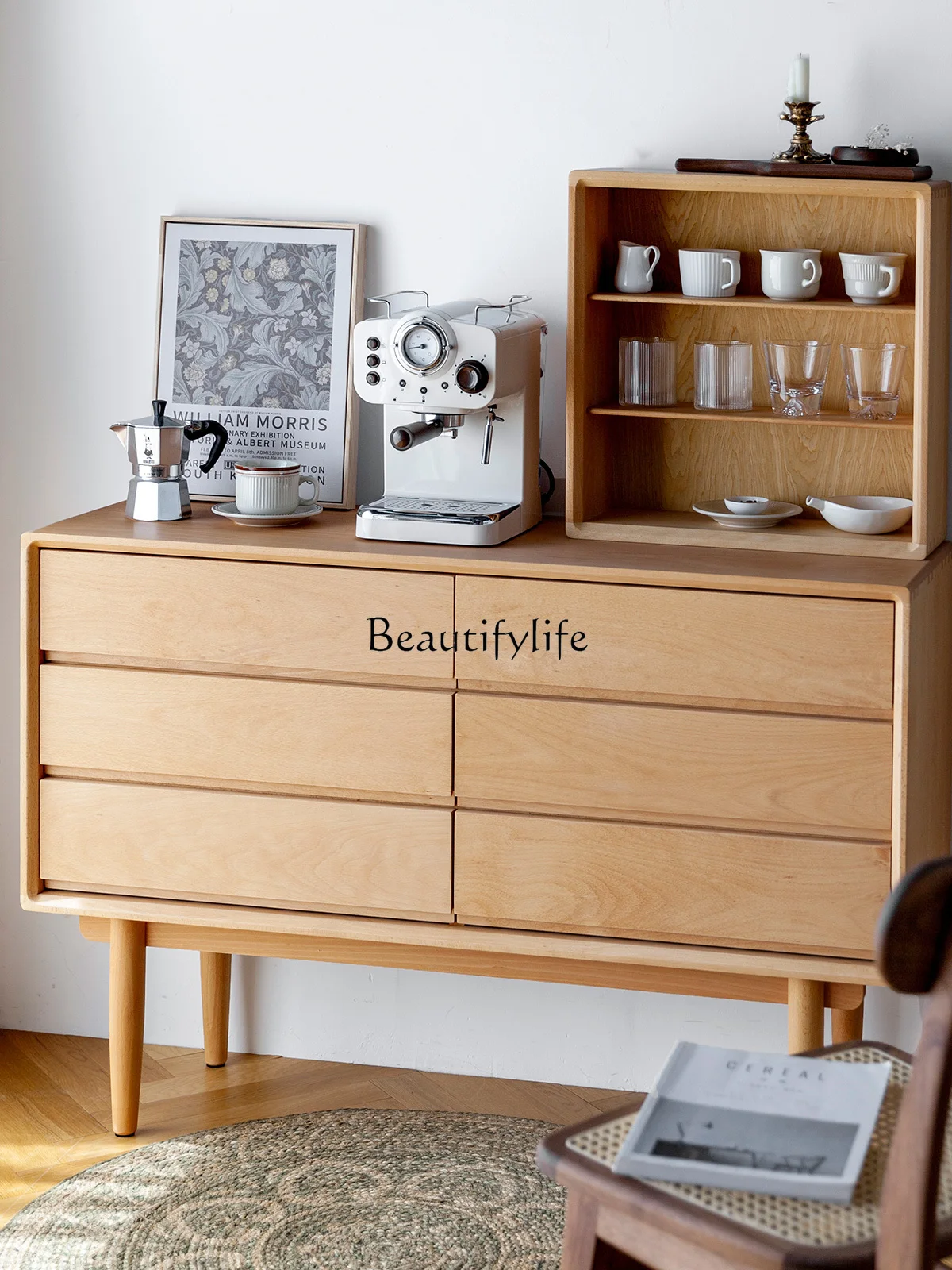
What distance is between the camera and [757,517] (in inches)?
100

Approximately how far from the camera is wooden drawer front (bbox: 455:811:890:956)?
2357 mm

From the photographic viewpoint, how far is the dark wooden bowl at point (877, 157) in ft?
7.82

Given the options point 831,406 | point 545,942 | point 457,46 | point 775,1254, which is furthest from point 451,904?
point 457,46

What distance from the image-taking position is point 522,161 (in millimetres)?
2760

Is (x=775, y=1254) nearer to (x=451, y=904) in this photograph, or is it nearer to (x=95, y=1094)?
(x=451, y=904)

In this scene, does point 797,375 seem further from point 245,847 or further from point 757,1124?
point 757,1124

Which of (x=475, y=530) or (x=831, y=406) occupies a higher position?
(x=831, y=406)

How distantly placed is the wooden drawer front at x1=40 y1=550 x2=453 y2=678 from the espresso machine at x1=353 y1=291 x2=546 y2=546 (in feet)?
0.39

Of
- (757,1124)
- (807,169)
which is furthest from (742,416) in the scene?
(757,1124)

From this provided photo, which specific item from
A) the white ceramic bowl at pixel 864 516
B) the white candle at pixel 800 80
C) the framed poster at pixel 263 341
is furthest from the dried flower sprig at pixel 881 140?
the framed poster at pixel 263 341

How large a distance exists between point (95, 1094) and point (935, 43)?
7.59 feet

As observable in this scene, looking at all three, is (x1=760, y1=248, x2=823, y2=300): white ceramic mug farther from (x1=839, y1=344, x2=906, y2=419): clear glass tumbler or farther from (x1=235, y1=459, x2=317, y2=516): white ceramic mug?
(x1=235, y1=459, x2=317, y2=516): white ceramic mug

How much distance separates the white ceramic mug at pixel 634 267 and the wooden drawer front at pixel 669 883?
0.87 meters

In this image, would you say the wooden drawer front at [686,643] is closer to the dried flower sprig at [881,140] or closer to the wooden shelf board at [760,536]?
the wooden shelf board at [760,536]
